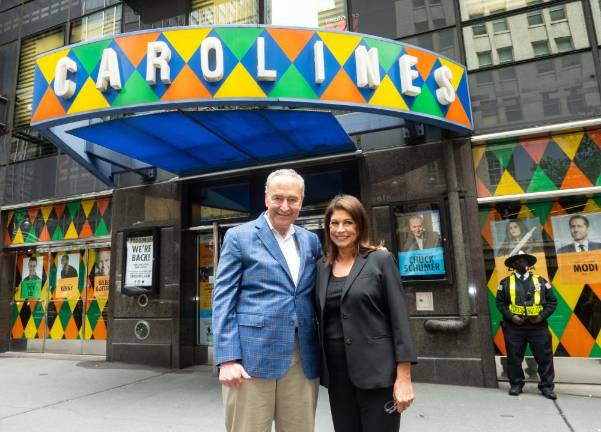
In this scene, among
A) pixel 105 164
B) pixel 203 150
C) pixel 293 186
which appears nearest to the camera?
pixel 293 186

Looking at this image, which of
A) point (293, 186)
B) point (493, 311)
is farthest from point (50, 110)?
point (493, 311)

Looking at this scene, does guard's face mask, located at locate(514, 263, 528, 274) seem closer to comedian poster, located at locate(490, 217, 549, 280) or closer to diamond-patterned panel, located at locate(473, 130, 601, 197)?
comedian poster, located at locate(490, 217, 549, 280)

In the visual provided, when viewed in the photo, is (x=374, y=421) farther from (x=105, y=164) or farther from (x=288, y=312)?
(x=105, y=164)

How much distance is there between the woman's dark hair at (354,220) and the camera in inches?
91.7

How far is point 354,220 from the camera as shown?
2.33 metres

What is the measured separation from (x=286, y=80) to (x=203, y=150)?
7.78 feet

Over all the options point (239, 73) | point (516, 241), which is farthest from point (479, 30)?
point (239, 73)

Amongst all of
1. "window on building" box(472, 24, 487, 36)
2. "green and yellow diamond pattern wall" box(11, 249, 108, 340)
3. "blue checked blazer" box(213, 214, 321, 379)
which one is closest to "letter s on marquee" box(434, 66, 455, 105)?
"window on building" box(472, 24, 487, 36)

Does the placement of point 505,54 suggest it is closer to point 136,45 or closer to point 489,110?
point 489,110

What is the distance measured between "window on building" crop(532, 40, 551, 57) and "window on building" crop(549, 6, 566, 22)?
1.29 ft

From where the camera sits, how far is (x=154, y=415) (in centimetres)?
463

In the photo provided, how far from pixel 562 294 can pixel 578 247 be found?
0.68m

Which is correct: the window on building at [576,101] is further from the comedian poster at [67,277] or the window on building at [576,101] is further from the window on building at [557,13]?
the comedian poster at [67,277]

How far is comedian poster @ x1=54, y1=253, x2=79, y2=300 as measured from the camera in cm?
899
